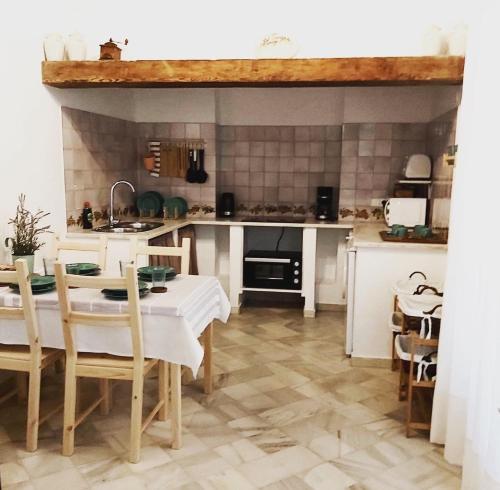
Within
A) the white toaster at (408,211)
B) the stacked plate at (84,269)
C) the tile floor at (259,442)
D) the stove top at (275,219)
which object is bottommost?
the tile floor at (259,442)

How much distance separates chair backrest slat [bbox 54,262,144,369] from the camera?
2.10 metres

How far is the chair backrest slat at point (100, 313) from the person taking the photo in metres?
2.10

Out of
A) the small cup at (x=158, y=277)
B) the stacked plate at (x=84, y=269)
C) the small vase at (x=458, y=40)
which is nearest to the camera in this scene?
the small cup at (x=158, y=277)

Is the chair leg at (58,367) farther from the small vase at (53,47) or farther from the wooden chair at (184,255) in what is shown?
the small vase at (53,47)

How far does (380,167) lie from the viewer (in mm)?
4719

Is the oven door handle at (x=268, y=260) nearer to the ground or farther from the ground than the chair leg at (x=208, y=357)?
farther from the ground

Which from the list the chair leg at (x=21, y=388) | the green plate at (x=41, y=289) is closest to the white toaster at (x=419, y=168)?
the green plate at (x=41, y=289)

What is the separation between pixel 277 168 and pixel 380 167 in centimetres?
97

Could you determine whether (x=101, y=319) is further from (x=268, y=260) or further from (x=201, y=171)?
(x=201, y=171)

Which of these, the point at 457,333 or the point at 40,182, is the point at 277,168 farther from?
the point at 457,333

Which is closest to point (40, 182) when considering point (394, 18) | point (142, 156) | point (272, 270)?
point (142, 156)

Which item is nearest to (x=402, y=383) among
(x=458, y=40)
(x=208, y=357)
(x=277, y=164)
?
(x=208, y=357)

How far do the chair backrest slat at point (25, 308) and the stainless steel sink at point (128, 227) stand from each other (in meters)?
1.68

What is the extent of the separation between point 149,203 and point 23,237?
2.04 meters
